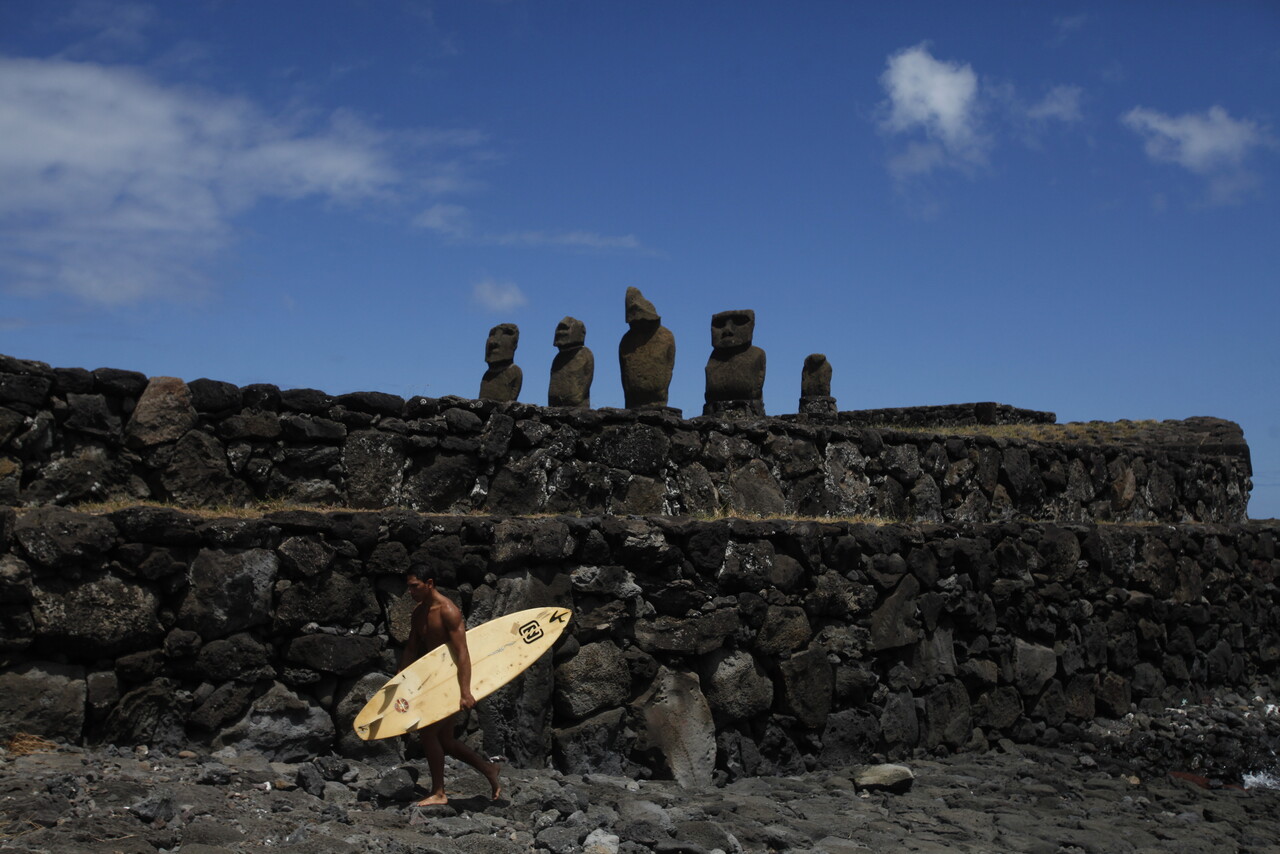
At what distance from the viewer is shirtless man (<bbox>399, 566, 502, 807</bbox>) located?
6.35m

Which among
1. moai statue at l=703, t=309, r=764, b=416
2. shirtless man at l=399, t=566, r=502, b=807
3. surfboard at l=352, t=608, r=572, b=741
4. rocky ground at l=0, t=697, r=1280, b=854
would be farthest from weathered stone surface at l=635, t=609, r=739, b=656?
moai statue at l=703, t=309, r=764, b=416

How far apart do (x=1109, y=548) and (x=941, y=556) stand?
295 centimetres

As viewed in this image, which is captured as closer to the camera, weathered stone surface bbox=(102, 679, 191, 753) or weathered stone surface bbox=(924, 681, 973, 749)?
weathered stone surface bbox=(102, 679, 191, 753)

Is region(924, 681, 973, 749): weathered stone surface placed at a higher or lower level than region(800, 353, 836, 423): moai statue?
lower

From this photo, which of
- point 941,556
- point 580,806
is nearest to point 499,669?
point 580,806

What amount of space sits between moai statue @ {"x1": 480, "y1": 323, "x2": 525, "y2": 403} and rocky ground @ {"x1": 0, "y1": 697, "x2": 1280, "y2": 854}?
9.40m

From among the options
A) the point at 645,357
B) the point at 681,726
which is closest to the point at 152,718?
the point at 681,726

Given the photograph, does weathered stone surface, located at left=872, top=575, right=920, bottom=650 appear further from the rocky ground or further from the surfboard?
the surfboard

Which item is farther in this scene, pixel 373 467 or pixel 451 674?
pixel 373 467

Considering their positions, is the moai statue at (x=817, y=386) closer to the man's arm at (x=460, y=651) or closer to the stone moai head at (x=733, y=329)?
the stone moai head at (x=733, y=329)

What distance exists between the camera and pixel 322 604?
7016 millimetres

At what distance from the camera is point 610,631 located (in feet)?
26.5

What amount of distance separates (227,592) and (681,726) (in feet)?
10.8

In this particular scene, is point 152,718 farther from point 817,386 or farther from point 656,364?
point 817,386
